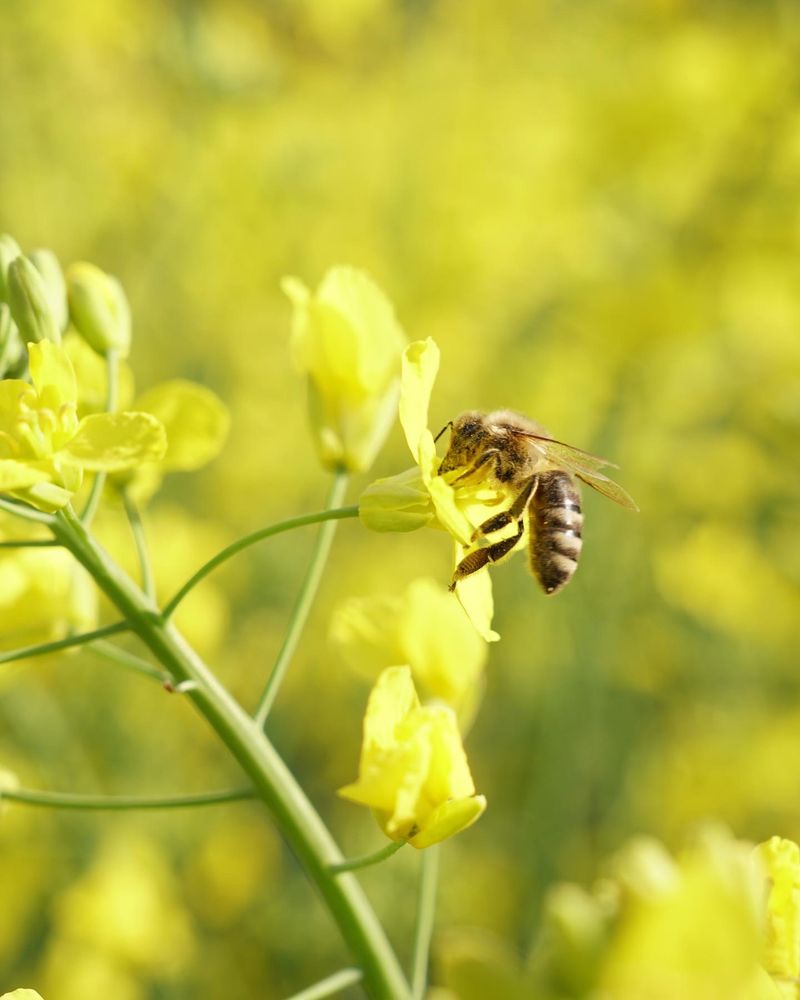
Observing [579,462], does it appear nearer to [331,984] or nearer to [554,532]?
[554,532]

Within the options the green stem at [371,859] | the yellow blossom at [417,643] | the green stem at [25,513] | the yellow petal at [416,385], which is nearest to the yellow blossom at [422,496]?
the yellow petal at [416,385]

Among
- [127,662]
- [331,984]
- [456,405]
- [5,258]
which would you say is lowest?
[456,405]

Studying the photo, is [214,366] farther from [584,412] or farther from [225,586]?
[584,412]

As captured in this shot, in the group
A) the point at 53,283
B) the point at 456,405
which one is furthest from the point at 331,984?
the point at 456,405

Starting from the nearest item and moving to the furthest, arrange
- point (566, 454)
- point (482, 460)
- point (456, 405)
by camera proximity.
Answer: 1. point (482, 460)
2. point (566, 454)
3. point (456, 405)

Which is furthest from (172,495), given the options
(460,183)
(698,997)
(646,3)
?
(698,997)

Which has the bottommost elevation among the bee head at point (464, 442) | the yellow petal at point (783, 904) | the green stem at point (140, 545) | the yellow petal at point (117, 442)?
the yellow petal at point (783, 904)

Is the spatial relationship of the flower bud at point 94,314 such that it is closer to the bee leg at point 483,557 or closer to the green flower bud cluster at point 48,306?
the green flower bud cluster at point 48,306
